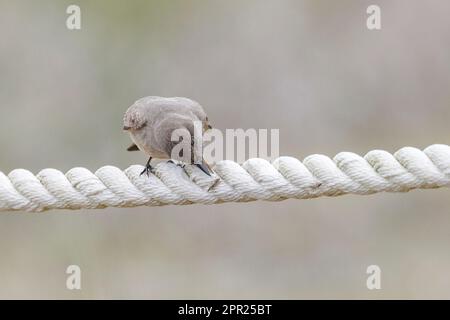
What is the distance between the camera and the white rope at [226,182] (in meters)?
2.18

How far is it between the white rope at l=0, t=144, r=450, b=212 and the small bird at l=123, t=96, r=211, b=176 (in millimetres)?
72

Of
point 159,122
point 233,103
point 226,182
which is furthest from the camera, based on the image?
point 233,103

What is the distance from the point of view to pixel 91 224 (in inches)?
206

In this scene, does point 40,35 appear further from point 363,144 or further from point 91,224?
point 363,144

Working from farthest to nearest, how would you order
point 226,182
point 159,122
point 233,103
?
point 233,103 → point 159,122 → point 226,182

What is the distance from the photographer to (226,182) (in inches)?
85.9

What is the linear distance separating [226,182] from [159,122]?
0.22 metres

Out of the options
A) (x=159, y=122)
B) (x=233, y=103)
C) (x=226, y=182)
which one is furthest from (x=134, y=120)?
(x=233, y=103)

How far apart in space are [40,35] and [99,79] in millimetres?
497

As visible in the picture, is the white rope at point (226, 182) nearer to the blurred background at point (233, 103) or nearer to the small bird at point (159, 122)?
the small bird at point (159, 122)

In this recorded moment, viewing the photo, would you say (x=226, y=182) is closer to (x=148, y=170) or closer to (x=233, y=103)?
(x=148, y=170)

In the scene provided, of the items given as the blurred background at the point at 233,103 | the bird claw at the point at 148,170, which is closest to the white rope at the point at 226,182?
the bird claw at the point at 148,170

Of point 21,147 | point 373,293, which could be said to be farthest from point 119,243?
point 373,293

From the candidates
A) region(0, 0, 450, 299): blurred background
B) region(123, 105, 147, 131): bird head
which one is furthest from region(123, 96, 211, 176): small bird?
region(0, 0, 450, 299): blurred background
